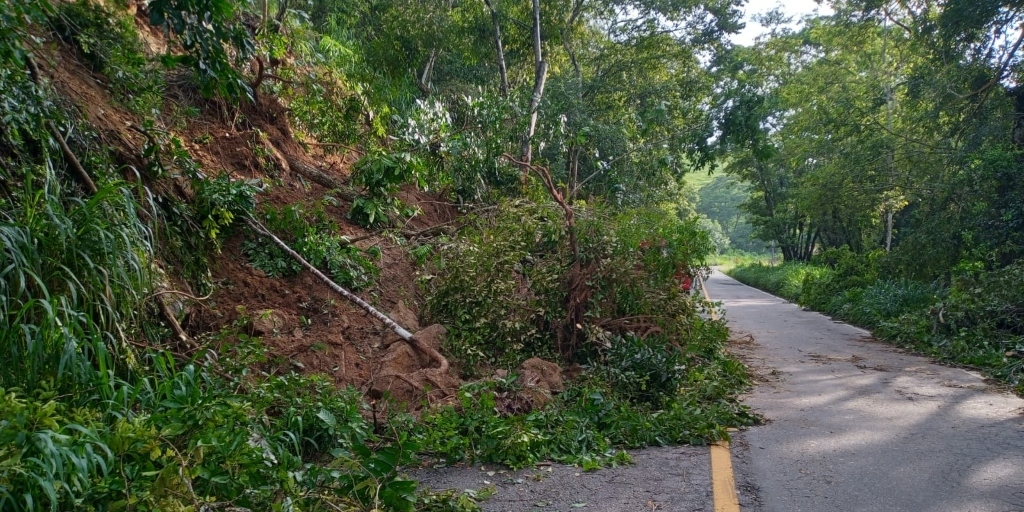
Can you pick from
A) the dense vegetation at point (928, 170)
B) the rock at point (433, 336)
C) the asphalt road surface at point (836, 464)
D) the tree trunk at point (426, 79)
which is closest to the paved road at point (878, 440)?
the asphalt road surface at point (836, 464)

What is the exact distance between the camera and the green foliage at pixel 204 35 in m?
4.59

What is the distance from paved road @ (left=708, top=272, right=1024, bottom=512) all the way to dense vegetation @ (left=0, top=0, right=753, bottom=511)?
0.71 m

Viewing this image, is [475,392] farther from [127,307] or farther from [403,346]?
[127,307]

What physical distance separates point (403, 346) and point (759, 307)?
16210 mm

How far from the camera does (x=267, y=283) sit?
7992 mm

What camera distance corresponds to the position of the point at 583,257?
851 centimetres

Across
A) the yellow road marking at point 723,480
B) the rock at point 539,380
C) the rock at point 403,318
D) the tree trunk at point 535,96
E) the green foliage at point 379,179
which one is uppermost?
the tree trunk at point 535,96

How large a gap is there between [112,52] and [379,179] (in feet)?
12.8

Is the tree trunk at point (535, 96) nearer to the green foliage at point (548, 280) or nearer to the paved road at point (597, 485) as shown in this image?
the green foliage at point (548, 280)

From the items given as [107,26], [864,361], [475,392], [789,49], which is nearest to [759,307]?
[864,361]

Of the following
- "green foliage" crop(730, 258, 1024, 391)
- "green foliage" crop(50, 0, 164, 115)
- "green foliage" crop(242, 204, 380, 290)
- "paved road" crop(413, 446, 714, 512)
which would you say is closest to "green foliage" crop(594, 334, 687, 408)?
"paved road" crop(413, 446, 714, 512)

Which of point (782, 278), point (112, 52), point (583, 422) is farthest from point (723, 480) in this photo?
point (782, 278)

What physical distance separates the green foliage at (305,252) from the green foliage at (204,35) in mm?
3273

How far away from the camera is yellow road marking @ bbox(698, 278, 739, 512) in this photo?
4309mm
